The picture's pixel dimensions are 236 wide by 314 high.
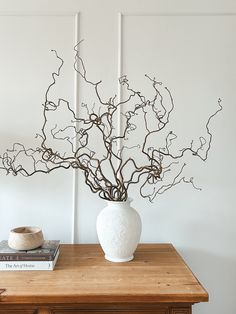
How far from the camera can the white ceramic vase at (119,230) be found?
3.92 feet

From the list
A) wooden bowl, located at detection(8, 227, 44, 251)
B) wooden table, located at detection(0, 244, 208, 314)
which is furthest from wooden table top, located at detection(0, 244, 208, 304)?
wooden bowl, located at detection(8, 227, 44, 251)

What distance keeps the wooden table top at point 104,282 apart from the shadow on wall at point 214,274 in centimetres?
29

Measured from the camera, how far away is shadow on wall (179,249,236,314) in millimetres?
1545

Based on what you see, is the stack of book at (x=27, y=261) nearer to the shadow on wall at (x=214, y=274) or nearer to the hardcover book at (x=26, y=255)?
the hardcover book at (x=26, y=255)

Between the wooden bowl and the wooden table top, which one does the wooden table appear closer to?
the wooden table top

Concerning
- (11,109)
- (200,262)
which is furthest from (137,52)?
(200,262)

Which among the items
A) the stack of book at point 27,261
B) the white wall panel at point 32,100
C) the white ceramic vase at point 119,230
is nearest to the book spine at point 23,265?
the stack of book at point 27,261

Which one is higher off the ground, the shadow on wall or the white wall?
the white wall

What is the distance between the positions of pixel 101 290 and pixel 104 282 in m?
0.06

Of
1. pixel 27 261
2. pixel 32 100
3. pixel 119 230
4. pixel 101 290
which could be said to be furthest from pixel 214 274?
pixel 32 100

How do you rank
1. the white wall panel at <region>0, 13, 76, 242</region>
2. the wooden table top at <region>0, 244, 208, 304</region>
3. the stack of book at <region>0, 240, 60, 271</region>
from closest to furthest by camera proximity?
the wooden table top at <region>0, 244, 208, 304</region>
the stack of book at <region>0, 240, 60, 271</region>
the white wall panel at <region>0, 13, 76, 242</region>

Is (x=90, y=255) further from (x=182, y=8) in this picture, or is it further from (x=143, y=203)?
(x=182, y=8)

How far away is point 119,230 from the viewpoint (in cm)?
119

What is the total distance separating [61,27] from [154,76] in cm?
55
